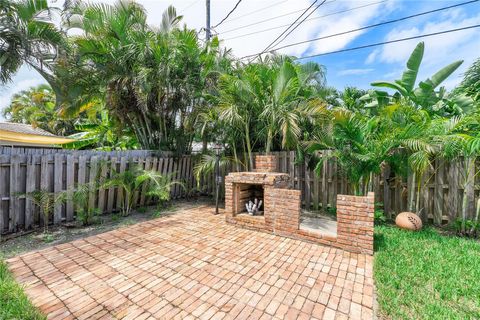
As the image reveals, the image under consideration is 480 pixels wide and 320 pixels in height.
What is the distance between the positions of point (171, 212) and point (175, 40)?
4.78 m

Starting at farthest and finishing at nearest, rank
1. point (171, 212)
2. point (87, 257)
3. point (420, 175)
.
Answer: point (171, 212), point (420, 175), point (87, 257)

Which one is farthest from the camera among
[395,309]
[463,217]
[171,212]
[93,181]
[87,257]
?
[171,212]

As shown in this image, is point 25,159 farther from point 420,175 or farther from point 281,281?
point 420,175

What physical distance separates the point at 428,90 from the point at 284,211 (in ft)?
18.3

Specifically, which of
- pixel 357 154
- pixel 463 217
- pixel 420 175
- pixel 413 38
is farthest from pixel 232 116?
pixel 413 38

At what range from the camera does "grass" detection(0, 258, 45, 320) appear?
1.95 m

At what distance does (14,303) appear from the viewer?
82.7 inches

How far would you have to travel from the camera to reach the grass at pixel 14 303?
195 cm

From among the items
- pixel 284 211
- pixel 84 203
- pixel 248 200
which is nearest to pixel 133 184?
pixel 84 203

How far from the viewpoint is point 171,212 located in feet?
18.8

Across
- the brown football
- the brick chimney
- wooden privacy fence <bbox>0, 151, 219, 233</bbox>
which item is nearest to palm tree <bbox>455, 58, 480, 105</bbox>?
the brown football

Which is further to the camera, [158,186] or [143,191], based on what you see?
[143,191]

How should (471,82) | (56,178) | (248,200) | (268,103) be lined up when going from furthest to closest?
(471,82), (268,103), (248,200), (56,178)

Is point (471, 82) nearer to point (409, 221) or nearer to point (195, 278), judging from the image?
point (409, 221)
